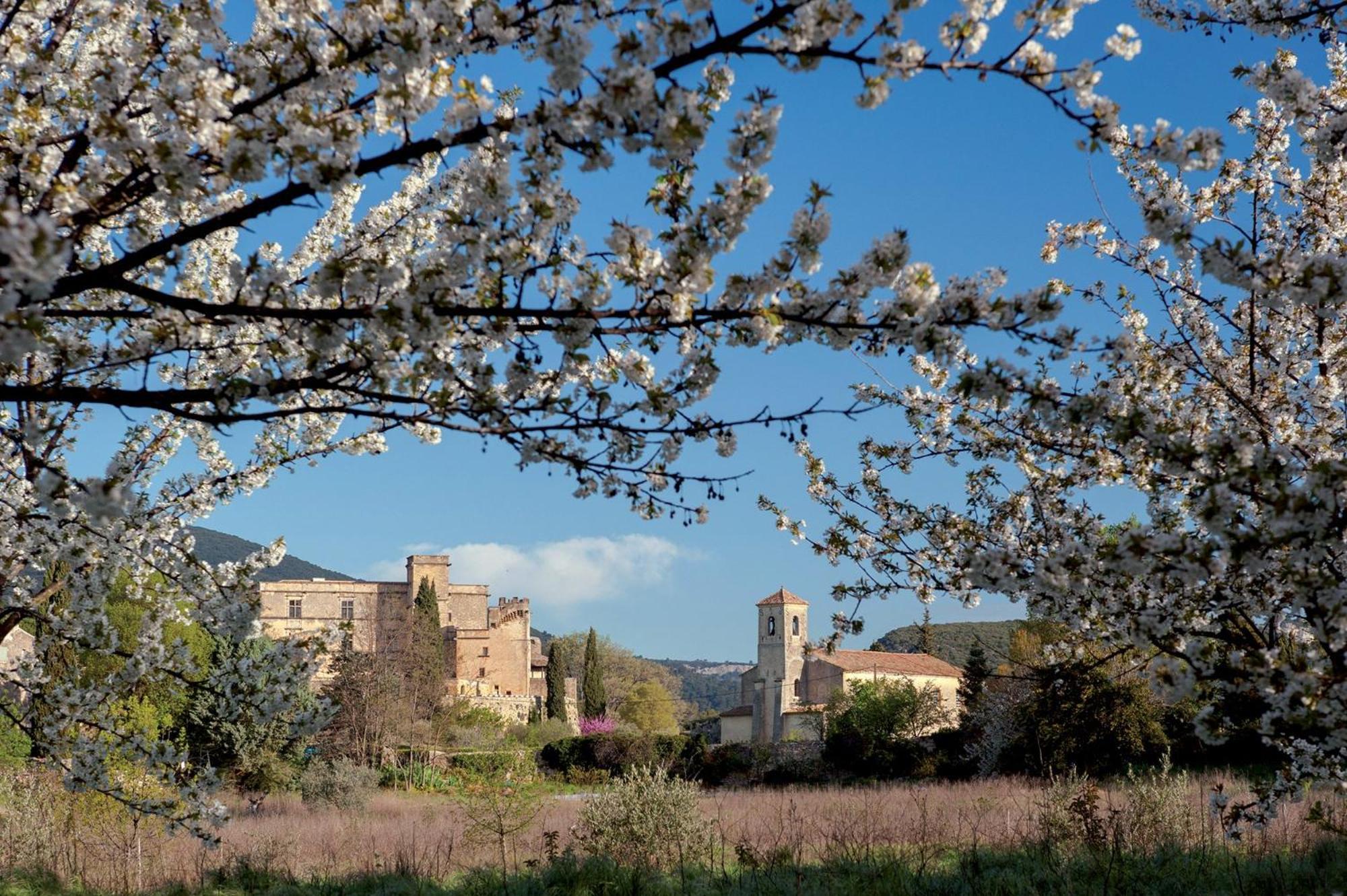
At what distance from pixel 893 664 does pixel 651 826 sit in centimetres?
4438

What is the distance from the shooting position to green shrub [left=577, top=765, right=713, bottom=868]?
9797 millimetres

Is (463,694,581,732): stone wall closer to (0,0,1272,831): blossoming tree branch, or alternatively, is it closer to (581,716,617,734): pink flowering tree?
(581,716,617,734): pink flowering tree

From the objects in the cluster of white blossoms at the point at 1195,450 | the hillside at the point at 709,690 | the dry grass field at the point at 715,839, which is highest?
the cluster of white blossoms at the point at 1195,450

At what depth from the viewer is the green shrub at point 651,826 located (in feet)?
32.1

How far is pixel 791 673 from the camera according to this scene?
58.8 meters

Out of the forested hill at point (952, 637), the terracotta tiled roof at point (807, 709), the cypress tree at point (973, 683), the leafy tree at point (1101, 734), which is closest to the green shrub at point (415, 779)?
the cypress tree at point (973, 683)

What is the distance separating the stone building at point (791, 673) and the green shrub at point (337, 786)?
99.4ft

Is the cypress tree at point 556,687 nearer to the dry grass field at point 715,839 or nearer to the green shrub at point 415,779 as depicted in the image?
the green shrub at point 415,779

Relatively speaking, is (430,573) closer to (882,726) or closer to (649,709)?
(649,709)

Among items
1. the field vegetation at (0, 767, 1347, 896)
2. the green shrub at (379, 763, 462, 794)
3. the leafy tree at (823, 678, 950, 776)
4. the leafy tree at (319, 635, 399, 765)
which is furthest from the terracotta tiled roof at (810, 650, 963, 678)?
the field vegetation at (0, 767, 1347, 896)

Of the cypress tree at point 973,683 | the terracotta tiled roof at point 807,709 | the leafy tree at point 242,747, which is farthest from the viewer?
the terracotta tiled roof at point 807,709

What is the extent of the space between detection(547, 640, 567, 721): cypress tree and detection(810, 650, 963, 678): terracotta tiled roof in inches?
635

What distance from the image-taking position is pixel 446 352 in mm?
3617

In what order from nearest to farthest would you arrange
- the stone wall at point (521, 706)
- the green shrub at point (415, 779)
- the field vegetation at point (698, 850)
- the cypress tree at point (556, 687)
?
the field vegetation at point (698, 850) → the green shrub at point (415, 779) → the cypress tree at point (556, 687) → the stone wall at point (521, 706)
